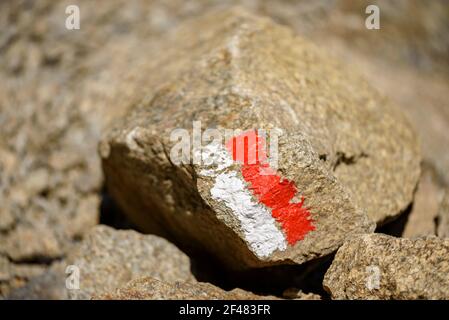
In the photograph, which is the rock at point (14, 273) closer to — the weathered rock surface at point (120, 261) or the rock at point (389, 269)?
the weathered rock surface at point (120, 261)

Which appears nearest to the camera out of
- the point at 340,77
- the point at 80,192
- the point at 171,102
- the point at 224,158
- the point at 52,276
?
the point at 224,158

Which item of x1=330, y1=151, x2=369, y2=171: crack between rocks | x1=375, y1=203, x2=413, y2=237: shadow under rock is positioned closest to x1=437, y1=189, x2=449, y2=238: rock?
x1=375, y1=203, x2=413, y2=237: shadow under rock

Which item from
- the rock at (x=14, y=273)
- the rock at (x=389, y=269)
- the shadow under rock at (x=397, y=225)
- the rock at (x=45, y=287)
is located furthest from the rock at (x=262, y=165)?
the rock at (x=14, y=273)

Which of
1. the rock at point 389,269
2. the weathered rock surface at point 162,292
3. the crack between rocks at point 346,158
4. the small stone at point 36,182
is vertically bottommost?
the weathered rock surface at point 162,292

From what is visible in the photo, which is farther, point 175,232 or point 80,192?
point 80,192

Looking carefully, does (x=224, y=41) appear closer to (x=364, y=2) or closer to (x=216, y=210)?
(x=216, y=210)

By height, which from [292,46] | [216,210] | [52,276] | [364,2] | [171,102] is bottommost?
[52,276]
